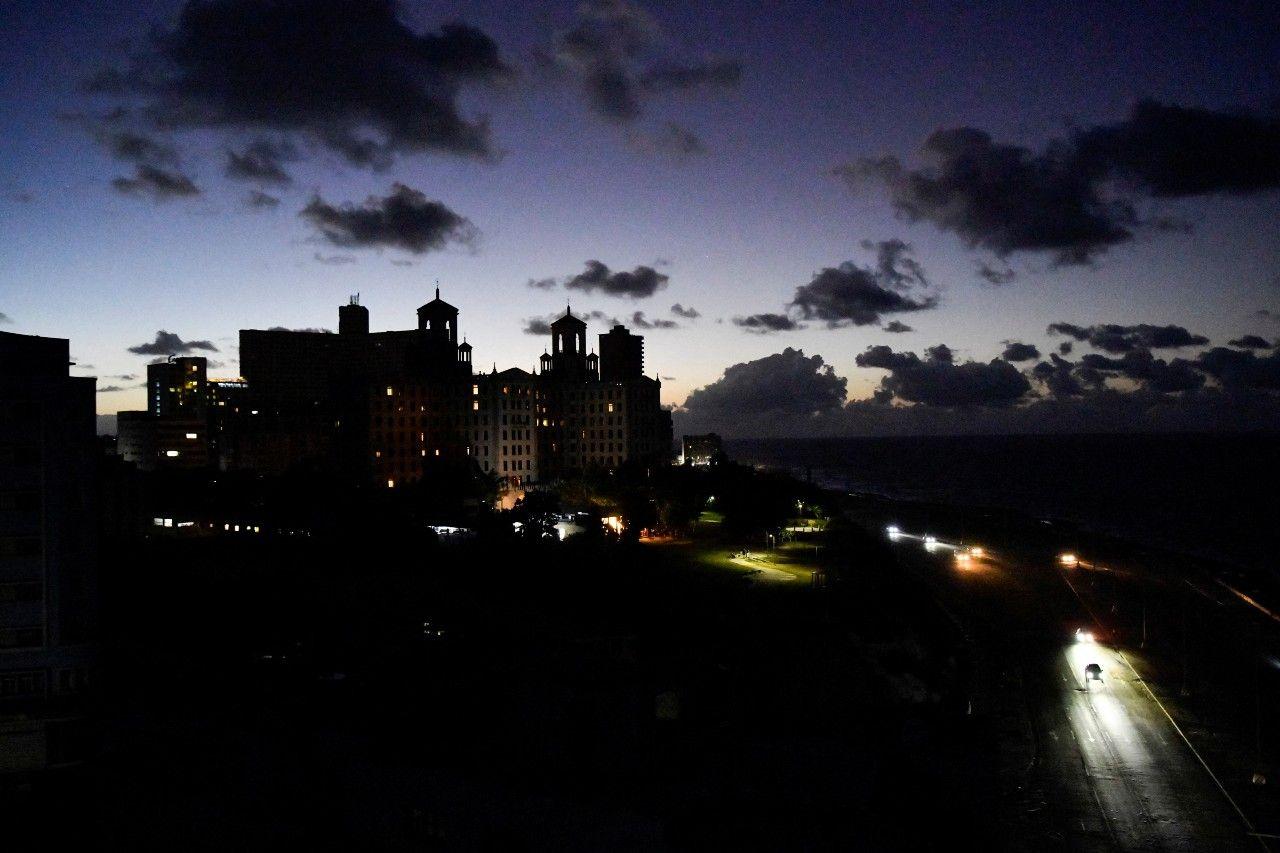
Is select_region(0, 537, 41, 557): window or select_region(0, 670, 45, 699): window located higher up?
select_region(0, 537, 41, 557): window


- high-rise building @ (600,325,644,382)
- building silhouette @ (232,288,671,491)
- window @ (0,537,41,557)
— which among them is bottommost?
window @ (0,537,41,557)

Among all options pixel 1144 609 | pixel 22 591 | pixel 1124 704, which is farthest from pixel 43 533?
pixel 1144 609

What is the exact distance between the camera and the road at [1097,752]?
97.0 ft

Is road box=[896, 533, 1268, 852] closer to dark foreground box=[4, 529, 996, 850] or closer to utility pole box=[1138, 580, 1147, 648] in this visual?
dark foreground box=[4, 529, 996, 850]

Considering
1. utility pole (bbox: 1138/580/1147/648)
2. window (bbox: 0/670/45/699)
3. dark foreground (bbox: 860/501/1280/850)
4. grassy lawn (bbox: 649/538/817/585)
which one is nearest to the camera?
dark foreground (bbox: 860/501/1280/850)

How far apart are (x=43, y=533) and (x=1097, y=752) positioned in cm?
4546

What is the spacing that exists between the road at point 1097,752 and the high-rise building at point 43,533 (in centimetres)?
3903

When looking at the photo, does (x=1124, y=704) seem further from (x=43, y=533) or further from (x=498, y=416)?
(x=498, y=416)

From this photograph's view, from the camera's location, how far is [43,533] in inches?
1485

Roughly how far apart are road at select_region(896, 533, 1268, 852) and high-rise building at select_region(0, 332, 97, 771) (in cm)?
3903

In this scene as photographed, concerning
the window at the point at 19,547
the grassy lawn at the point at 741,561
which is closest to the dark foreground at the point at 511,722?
the window at the point at 19,547

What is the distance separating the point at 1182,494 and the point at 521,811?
174527 millimetres

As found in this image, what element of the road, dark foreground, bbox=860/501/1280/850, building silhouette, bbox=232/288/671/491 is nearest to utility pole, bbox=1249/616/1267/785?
dark foreground, bbox=860/501/1280/850

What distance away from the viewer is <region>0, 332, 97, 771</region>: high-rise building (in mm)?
37125
